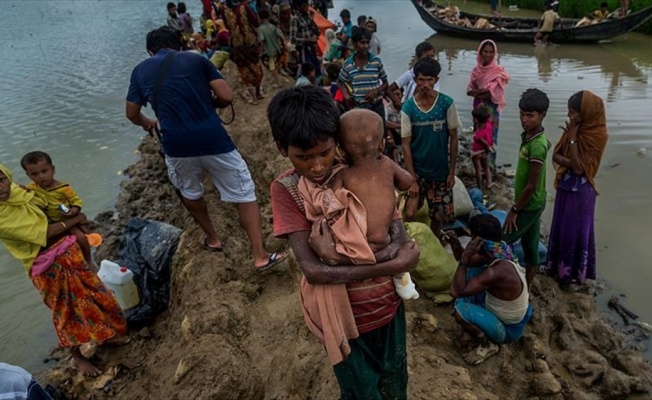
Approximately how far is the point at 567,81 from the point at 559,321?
9.30 m

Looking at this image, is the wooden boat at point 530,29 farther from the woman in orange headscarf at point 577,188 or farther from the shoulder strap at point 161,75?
the shoulder strap at point 161,75

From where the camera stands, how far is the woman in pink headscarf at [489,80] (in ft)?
18.0

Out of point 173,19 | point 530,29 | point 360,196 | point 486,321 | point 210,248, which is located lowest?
point 486,321

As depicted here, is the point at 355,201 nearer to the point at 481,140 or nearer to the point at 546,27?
the point at 481,140

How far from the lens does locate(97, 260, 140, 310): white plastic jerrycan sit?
3.68 m

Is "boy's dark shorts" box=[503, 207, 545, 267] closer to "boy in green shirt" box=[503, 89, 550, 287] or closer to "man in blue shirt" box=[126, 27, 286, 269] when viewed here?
"boy in green shirt" box=[503, 89, 550, 287]

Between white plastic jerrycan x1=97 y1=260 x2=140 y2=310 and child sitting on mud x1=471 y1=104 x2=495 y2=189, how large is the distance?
14.3 feet

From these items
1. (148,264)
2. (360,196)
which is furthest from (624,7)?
(360,196)

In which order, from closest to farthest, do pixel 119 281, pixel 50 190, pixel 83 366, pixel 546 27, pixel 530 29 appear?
pixel 50 190 < pixel 83 366 < pixel 119 281 < pixel 546 27 < pixel 530 29

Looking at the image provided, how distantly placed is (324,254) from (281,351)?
173 centimetres

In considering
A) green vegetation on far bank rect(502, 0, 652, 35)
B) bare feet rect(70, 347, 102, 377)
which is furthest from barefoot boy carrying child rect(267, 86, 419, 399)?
green vegetation on far bank rect(502, 0, 652, 35)

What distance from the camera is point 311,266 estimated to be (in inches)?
59.4

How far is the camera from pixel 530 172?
3.45m

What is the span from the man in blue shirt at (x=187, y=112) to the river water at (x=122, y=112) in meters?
3.06
